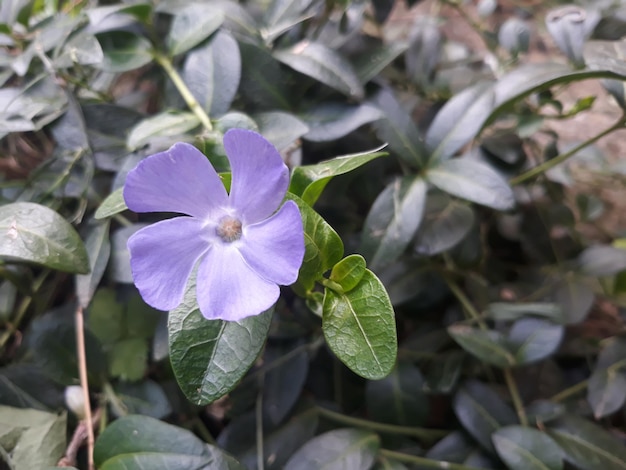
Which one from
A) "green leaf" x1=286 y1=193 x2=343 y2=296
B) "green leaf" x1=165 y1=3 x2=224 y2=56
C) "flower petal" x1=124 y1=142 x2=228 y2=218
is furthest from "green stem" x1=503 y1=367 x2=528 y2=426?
"green leaf" x1=165 y1=3 x2=224 y2=56

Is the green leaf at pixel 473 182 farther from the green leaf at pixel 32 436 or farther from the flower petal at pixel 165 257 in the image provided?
the green leaf at pixel 32 436

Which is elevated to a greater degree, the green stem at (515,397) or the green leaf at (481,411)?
the green leaf at (481,411)

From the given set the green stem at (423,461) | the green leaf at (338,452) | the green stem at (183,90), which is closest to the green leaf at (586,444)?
the green stem at (423,461)

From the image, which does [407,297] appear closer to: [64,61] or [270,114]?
[270,114]

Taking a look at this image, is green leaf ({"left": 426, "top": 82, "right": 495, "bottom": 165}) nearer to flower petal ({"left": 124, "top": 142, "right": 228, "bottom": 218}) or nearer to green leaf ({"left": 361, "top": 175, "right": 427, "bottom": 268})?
green leaf ({"left": 361, "top": 175, "right": 427, "bottom": 268})

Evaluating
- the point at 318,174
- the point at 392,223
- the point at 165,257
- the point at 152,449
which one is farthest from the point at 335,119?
the point at 152,449

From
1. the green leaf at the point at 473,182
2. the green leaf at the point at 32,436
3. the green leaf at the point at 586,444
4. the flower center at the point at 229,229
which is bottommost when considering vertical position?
the green leaf at the point at 586,444
